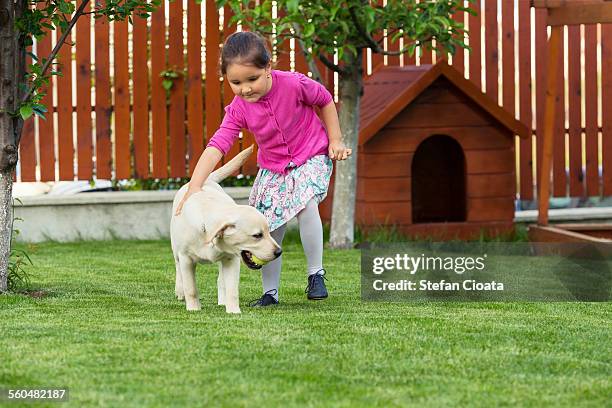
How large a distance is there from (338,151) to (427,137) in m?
3.82

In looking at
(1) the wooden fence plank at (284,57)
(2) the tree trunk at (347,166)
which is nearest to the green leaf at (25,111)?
(2) the tree trunk at (347,166)

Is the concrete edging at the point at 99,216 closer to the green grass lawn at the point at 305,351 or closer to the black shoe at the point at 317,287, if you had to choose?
the green grass lawn at the point at 305,351

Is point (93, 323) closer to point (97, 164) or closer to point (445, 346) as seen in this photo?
point (445, 346)

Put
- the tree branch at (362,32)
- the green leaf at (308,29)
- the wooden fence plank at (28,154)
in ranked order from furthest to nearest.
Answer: the wooden fence plank at (28,154) → the tree branch at (362,32) → the green leaf at (308,29)

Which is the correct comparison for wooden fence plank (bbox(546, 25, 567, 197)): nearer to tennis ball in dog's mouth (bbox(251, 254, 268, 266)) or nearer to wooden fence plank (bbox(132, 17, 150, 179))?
wooden fence plank (bbox(132, 17, 150, 179))

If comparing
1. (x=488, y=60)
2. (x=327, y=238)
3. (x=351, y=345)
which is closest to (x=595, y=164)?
(x=488, y=60)

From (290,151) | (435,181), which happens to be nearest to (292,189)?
(290,151)

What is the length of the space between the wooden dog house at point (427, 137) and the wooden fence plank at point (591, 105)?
1.17 metres

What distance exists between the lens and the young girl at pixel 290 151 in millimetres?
5145

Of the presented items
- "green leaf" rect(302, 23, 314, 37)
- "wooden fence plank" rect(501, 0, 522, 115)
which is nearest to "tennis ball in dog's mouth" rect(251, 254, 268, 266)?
"green leaf" rect(302, 23, 314, 37)

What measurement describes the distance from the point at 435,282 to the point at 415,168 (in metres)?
4.55

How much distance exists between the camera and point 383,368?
3510 millimetres

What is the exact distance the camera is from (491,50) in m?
9.66

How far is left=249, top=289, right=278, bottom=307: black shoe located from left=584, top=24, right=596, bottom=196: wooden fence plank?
533 centimetres
